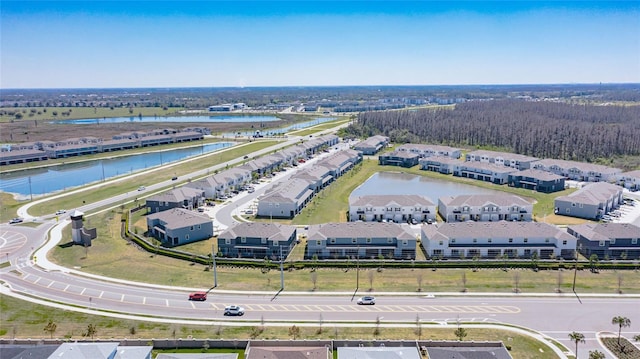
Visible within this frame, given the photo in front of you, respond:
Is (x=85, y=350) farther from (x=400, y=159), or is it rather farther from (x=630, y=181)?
(x=630, y=181)

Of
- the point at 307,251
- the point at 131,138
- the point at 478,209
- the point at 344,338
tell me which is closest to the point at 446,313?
the point at 344,338

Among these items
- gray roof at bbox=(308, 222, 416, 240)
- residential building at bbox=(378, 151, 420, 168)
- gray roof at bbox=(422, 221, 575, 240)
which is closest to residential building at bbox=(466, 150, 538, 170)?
residential building at bbox=(378, 151, 420, 168)

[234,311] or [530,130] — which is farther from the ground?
[530,130]

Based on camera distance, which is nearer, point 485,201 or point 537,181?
point 485,201

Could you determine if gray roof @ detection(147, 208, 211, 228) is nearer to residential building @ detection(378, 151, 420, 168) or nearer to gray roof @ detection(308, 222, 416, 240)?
gray roof @ detection(308, 222, 416, 240)

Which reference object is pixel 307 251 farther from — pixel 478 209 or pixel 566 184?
pixel 566 184

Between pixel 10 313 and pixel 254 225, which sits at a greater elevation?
pixel 254 225

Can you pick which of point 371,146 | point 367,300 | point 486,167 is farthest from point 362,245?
point 371,146
